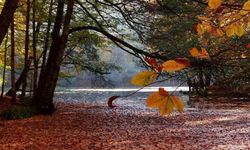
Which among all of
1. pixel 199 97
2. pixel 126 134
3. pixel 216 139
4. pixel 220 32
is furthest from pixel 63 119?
pixel 199 97

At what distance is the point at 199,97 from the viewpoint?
21656mm

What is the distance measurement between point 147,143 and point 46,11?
752cm

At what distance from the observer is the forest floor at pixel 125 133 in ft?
23.4

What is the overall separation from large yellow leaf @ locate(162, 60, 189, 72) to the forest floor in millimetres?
6007

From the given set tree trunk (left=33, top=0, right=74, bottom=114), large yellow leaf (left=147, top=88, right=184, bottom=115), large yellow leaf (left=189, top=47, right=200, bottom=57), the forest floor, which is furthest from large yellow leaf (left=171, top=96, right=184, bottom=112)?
tree trunk (left=33, top=0, right=74, bottom=114)

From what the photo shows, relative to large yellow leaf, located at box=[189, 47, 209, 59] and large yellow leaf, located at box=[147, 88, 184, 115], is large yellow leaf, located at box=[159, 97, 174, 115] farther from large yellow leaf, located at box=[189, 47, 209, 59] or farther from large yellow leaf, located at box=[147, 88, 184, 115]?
large yellow leaf, located at box=[189, 47, 209, 59]

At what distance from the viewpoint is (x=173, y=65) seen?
3.16ft

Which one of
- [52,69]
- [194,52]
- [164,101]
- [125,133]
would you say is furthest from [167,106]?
[52,69]

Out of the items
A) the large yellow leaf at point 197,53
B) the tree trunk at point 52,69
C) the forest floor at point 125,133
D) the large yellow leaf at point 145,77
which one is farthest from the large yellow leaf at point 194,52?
the tree trunk at point 52,69

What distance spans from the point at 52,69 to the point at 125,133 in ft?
13.9

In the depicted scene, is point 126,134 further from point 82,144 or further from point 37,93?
point 37,93

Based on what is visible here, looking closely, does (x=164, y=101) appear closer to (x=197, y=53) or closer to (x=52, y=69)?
(x=197, y=53)

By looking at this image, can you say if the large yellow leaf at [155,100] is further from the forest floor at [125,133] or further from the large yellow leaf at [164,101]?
the forest floor at [125,133]

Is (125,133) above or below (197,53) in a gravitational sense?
below
